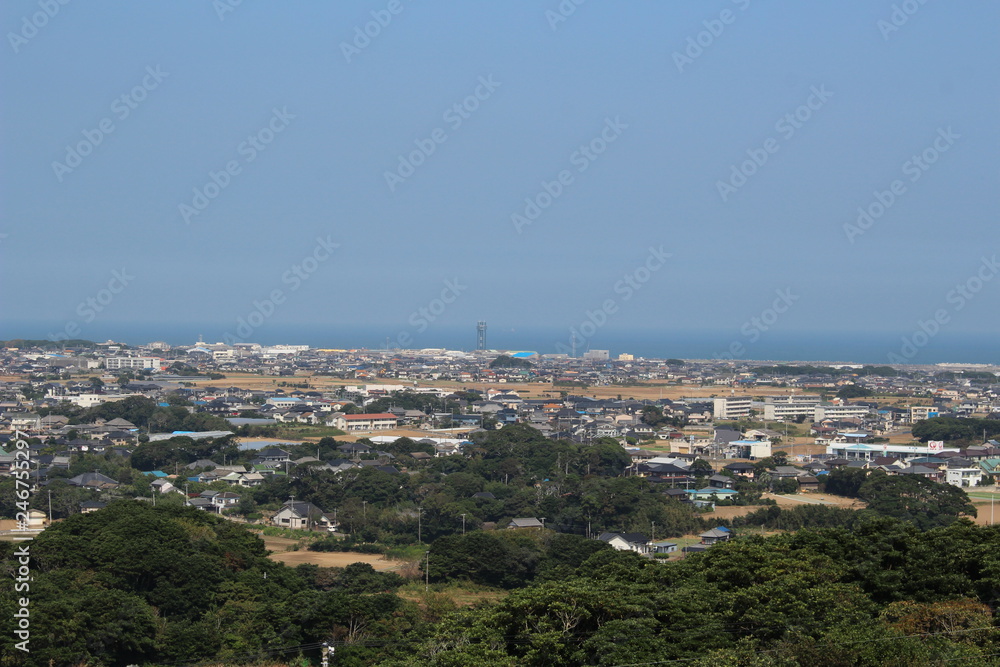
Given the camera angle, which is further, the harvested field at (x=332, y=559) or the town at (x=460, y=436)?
the town at (x=460, y=436)

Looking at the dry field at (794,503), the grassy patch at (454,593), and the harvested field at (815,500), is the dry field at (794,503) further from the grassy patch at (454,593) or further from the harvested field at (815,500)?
the grassy patch at (454,593)

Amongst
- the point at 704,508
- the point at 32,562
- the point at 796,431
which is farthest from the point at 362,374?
the point at 32,562

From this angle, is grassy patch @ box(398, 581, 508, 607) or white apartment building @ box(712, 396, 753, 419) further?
white apartment building @ box(712, 396, 753, 419)

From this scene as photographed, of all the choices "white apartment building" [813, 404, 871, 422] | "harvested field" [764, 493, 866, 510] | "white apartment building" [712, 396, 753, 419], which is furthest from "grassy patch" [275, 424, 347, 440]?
"white apartment building" [813, 404, 871, 422]

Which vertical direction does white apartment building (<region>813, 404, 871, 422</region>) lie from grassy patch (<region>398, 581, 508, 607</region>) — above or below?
above

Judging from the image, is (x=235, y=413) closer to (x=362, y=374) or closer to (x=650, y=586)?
(x=362, y=374)

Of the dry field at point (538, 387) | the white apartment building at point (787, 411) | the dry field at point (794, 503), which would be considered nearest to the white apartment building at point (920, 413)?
the white apartment building at point (787, 411)

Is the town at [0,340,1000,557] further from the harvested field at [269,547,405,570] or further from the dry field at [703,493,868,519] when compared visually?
the harvested field at [269,547,405,570]

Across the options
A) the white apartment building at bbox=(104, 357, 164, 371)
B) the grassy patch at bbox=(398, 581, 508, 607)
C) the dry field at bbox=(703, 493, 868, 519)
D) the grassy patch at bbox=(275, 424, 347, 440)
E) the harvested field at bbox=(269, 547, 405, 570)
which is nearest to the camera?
the grassy patch at bbox=(398, 581, 508, 607)
